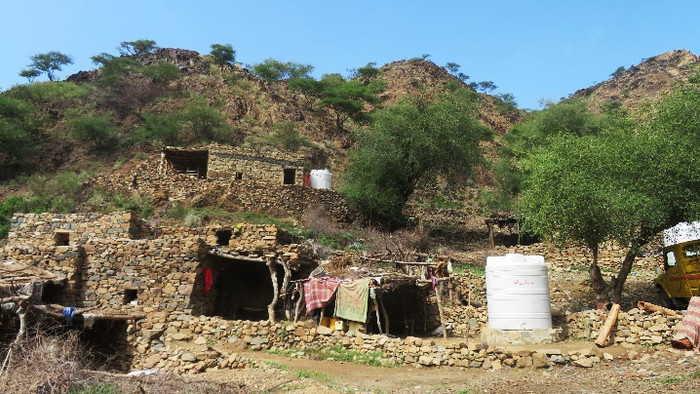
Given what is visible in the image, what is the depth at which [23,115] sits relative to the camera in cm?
3500

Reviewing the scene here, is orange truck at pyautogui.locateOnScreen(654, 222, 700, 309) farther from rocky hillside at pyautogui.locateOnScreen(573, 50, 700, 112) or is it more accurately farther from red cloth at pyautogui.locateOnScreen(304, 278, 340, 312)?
rocky hillside at pyautogui.locateOnScreen(573, 50, 700, 112)

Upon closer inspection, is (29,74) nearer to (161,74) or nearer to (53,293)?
(161,74)

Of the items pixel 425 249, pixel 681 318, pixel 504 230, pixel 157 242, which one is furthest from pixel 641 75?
pixel 157 242

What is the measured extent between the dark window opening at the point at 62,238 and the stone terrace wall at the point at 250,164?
7.75 meters

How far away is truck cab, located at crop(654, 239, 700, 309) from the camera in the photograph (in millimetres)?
12711

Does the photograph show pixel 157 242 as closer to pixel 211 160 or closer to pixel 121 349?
pixel 121 349

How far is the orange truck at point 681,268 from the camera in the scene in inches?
502

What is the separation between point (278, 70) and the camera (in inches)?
2127

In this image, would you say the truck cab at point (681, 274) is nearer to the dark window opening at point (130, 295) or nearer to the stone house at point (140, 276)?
the stone house at point (140, 276)

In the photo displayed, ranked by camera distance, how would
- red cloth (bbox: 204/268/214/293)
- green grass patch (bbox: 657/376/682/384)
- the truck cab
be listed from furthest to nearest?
1. red cloth (bbox: 204/268/214/293)
2. the truck cab
3. green grass patch (bbox: 657/376/682/384)

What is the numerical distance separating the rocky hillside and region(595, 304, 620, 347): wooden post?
49.8 m

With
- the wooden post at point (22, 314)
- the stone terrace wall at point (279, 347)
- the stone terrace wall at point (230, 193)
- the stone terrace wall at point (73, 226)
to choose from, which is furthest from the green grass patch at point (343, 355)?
the stone terrace wall at point (230, 193)

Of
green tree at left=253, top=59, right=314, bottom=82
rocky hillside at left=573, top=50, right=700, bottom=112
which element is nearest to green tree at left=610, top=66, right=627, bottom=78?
rocky hillside at left=573, top=50, right=700, bottom=112

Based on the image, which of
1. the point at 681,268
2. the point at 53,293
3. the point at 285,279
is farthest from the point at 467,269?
the point at 53,293
